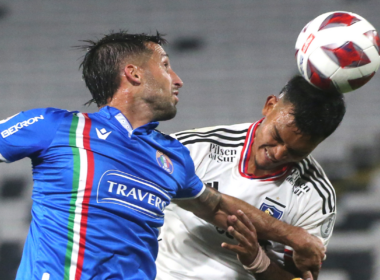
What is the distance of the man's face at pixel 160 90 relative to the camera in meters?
1.83

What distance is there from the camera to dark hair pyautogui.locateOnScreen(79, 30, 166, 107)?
1.89 metres

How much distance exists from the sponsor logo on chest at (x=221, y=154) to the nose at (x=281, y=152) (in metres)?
0.24

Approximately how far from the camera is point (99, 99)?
192cm

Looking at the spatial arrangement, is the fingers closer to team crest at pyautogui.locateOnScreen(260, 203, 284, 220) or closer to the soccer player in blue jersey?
team crest at pyautogui.locateOnScreen(260, 203, 284, 220)

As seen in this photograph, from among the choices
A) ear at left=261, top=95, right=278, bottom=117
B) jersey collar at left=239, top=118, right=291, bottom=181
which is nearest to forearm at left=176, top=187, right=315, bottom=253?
jersey collar at left=239, top=118, right=291, bottom=181

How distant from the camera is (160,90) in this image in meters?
1.84

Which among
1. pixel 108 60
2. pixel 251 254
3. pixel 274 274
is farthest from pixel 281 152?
pixel 108 60

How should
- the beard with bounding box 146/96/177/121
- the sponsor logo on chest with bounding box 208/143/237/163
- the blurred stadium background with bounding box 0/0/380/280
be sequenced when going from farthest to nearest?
the blurred stadium background with bounding box 0/0/380/280 < the sponsor logo on chest with bounding box 208/143/237/163 < the beard with bounding box 146/96/177/121

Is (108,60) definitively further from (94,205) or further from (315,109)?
(315,109)

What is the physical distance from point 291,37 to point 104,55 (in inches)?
87.9

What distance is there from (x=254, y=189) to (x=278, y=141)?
26 cm

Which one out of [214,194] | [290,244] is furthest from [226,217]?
[290,244]

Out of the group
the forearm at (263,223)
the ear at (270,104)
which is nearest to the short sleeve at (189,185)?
the forearm at (263,223)

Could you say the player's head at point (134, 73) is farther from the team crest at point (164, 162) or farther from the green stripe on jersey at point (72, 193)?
the green stripe on jersey at point (72, 193)
